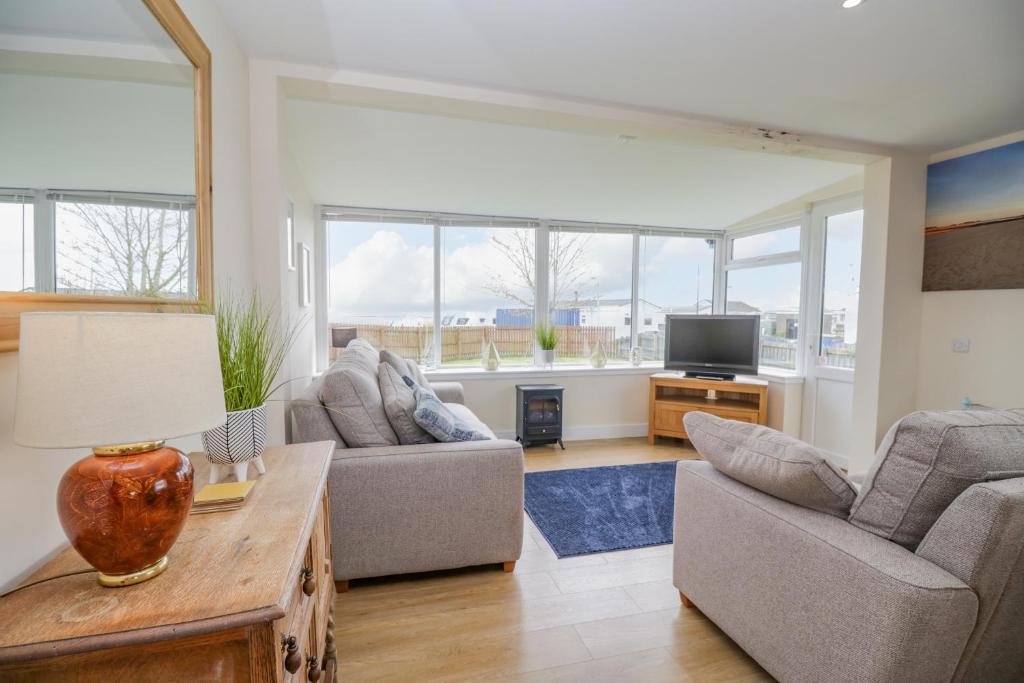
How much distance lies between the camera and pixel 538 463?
154 inches

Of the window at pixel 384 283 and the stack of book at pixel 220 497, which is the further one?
the window at pixel 384 283

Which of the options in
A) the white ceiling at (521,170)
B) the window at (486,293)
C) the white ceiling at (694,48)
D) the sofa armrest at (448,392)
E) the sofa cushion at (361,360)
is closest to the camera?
the white ceiling at (694,48)

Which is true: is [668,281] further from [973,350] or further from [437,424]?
[437,424]

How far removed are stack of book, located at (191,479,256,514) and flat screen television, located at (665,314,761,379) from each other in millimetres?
4271

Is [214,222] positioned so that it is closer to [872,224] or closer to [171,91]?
[171,91]

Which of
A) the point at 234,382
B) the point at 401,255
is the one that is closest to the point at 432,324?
the point at 401,255

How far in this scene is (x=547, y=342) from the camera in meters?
4.66

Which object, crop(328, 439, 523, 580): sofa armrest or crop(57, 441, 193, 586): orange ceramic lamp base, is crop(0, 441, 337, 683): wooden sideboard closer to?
crop(57, 441, 193, 586): orange ceramic lamp base

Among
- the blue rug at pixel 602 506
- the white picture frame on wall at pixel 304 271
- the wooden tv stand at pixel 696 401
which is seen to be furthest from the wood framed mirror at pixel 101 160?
the wooden tv stand at pixel 696 401

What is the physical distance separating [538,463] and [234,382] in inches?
117

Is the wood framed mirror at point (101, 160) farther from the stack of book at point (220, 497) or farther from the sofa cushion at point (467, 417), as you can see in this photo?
the sofa cushion at point (467, 417)

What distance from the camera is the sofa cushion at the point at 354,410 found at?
218 cm

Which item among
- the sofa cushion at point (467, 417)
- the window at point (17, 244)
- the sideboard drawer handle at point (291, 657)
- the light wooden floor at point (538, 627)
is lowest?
the light wooden floor at point (538, 627)

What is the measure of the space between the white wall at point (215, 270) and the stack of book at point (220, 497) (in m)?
0.24
